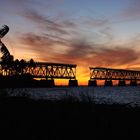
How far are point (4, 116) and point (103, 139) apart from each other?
3881mm

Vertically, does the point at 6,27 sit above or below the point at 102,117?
above

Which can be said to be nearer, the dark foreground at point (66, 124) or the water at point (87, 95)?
the dark foreground at point (66, 124)

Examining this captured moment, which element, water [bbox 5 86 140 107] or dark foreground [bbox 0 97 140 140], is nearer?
dark foreground [bbox 0 97 140 140]

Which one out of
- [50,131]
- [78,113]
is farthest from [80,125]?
[78,113]

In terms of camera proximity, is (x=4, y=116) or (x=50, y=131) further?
(x=4, y=116)

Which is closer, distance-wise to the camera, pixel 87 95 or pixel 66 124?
pixel 66 124

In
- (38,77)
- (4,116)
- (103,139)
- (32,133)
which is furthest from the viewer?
(38,77)

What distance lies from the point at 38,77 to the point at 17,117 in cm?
18925

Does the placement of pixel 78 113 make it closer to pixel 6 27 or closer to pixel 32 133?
pixel 32 133

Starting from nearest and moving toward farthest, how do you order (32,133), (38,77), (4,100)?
(32,133) < (4,100) < (38,77)

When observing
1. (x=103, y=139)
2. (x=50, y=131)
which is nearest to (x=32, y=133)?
(x=50, y=131)

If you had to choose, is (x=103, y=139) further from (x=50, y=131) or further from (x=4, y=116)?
(x=4, y=116)

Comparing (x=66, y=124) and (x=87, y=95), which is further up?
(x=87, y=95)

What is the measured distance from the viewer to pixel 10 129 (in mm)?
7777
